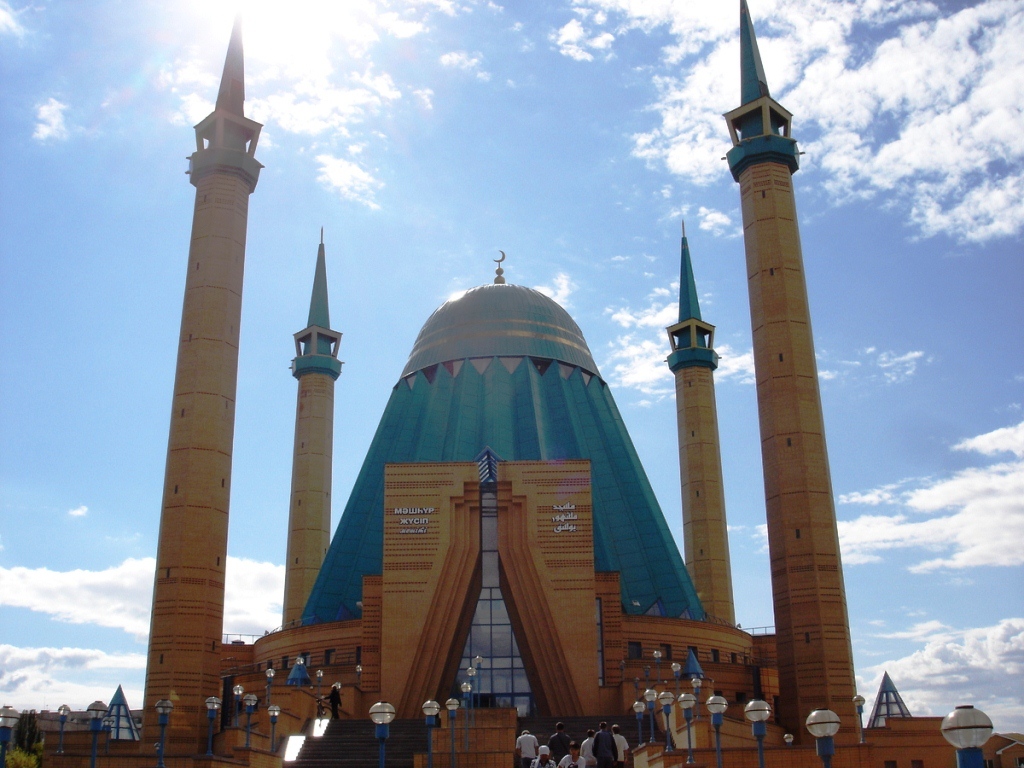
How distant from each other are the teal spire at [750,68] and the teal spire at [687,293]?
11321 mm

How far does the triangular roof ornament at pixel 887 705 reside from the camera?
2525 cm

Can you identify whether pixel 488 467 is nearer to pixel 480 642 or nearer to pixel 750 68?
pixel 480 642

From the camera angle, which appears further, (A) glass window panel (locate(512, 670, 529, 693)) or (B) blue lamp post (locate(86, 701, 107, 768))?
(A) glass window panel (locate(512, 670, 529, 693))

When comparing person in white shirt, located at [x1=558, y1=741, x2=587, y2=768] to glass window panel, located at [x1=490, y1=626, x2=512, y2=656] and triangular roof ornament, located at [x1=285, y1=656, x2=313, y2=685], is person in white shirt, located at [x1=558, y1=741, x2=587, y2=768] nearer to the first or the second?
triangular roof ornament, located at [x1=285, y1=656, x2=313, y2=685]

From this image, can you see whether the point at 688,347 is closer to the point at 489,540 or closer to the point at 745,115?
the point at 745,115

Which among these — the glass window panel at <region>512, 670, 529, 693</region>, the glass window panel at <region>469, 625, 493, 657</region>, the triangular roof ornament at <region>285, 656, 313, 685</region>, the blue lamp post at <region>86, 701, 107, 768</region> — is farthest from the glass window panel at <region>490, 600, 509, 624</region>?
the blue lamp post at <region>86, 701, 107, 768</region>

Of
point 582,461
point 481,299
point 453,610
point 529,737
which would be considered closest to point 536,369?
point 481,299

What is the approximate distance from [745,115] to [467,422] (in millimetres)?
12099

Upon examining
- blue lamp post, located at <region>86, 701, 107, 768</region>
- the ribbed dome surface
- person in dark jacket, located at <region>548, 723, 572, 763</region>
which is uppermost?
the ribbed dome surface

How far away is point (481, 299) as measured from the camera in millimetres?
36344

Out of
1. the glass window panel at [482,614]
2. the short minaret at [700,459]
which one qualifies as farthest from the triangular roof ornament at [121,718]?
the short minaret at [700,459]

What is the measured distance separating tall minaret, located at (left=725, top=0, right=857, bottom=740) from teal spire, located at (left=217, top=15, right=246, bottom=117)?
13386 mm

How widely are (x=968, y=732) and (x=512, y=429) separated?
26719mm

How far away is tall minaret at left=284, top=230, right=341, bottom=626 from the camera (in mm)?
34781
